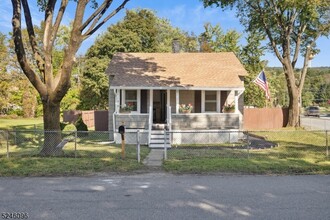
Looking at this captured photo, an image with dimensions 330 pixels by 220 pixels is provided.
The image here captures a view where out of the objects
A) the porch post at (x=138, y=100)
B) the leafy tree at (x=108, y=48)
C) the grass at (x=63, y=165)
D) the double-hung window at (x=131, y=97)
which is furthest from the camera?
the leafy tree at (x=108, y=48)

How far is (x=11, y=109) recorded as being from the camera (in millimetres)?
41906

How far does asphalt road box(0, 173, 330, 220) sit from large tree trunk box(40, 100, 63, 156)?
A: 3.45 m

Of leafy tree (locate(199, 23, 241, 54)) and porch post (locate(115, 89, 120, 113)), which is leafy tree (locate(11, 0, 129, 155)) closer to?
porch post (locate(115, 89, 120, 113))

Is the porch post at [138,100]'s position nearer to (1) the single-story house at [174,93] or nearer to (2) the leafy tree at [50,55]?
(1) the single-story house at [174,93]

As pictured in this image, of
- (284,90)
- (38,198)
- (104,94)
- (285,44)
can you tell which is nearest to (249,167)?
(38,198)

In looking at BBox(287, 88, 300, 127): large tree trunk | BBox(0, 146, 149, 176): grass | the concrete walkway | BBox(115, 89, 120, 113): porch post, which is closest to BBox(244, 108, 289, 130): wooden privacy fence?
BBox(287, 88, 300, 127): large tree trunk

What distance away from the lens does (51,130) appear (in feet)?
39.3

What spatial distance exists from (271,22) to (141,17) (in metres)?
19.1

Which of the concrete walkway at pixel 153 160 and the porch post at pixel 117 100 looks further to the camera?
the porch post at pixel 117 100

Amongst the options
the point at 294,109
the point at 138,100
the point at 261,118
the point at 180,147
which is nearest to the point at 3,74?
the point at 138,100

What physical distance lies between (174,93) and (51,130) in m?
8.75

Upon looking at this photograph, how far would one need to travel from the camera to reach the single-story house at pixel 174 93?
1761 centimetres

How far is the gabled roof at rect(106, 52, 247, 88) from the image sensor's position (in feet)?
59.4

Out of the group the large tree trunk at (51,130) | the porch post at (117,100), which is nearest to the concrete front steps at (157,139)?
the porch post at (117,100)
